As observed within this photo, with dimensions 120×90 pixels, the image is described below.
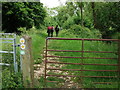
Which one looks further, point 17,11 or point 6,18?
point 6,18

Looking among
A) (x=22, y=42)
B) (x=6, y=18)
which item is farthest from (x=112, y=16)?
(x=6, y=18)

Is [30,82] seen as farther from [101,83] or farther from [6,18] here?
[6,18]

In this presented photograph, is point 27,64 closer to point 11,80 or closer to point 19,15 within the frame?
point 11,80

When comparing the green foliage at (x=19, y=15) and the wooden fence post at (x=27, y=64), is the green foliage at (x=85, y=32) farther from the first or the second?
the wooden fence post at (x=27, y=64)

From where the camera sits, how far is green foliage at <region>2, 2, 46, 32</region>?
17.1 m

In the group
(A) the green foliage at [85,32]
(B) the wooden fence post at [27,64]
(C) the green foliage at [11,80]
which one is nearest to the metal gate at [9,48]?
(C) the green foliage at [11,80]

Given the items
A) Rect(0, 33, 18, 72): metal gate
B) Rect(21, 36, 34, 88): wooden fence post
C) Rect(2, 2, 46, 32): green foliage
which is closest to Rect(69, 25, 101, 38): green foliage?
Rect(2, 2, 46, 32): green foliage

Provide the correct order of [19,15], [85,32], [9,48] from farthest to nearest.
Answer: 1. [85,32]
2. [19,15]
3. [9,48]

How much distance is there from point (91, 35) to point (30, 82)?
14.6 metres

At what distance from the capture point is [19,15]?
17.8 m

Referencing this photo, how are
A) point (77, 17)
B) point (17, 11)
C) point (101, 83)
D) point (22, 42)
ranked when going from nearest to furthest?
point (22, 42) → point (101, 83) → point (17, 11) → point (77, 17)

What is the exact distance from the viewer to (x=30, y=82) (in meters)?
4.87

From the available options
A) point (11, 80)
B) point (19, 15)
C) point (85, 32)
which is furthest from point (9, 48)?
point (85, 32)

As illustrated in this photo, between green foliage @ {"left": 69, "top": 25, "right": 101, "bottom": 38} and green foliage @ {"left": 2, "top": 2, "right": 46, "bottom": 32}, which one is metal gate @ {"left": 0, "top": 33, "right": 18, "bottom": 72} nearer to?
green foliage @ {"left": 2, "top": 2, "right": 46, "bottom": 32}
